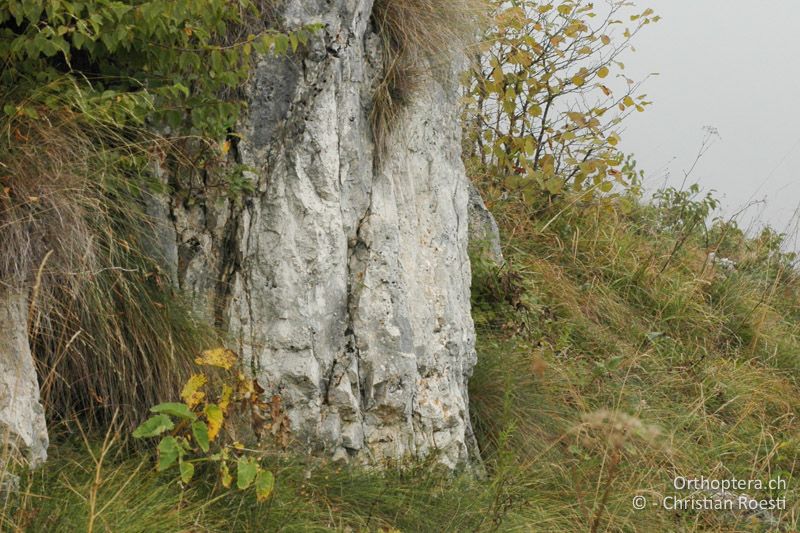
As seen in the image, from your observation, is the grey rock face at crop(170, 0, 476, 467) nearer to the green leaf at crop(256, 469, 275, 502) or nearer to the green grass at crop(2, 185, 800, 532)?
the green grass at crop(2, 185, 800, 532)

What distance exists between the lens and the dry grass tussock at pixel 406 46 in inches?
175

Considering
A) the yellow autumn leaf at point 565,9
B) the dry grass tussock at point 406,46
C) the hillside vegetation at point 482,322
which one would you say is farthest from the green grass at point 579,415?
the yellow autumn leaf at point 565,9

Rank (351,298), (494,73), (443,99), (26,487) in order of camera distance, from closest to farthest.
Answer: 1. (26,487)
2. (351,298)
3. (443,99)
4. (494,73)

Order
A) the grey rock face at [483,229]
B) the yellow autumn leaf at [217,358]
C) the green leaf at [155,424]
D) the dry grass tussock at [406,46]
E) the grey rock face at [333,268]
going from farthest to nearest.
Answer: the grey rock face at [483,229] → the dry grass tussock at [406,46] → the grey rock face at [333,268] → the yellow autumn leaf at [217,358] → the green leaf at [155,424]

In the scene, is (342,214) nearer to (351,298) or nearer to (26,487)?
(351,298)

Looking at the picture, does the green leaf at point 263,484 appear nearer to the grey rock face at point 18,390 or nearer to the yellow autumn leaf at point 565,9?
the grey rock face at point 18,390

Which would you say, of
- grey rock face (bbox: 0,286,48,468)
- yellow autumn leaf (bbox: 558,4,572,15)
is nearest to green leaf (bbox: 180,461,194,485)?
grey rock face (bbox: 0,286,48,468)

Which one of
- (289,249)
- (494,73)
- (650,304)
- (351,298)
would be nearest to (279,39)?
(289,249)

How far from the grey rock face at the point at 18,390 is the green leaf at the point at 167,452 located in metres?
0.44

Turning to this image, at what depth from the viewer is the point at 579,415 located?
5.12m

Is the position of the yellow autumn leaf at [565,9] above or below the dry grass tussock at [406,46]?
above

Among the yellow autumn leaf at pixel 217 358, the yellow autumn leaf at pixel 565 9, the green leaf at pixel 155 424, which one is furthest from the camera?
the yellow autumn leaf at pixel 565 9

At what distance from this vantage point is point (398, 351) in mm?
4184

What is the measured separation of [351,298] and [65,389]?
4.34 ft
